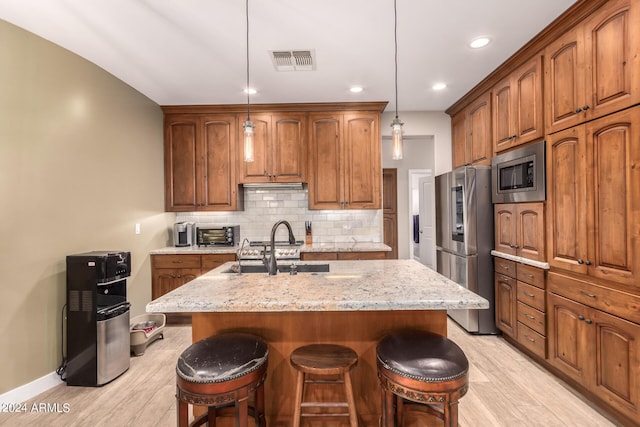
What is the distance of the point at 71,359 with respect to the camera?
2.39 meters

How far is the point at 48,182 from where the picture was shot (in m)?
2.41

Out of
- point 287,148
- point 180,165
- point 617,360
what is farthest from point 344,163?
point 617,360

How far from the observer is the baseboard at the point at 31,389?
2.11 metres

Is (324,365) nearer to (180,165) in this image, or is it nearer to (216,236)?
(216,236)

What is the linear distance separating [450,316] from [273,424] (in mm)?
2781

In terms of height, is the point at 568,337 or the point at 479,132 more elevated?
the point at 479,132

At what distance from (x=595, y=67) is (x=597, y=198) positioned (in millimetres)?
863

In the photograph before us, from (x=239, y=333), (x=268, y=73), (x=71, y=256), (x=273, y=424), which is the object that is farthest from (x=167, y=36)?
(x=273, y=424)

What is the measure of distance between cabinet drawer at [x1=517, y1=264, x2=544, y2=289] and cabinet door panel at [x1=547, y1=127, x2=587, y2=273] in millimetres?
165

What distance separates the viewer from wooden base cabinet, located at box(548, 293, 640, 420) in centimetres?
176

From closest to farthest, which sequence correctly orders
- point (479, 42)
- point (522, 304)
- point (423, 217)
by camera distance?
1. point (479, 42)
2. point (522, 304)
3. point (423, 217)

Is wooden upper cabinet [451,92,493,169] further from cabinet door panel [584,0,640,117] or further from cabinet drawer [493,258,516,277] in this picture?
cabinet door panel [584,0,640,117]

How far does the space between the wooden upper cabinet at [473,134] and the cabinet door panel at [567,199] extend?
0.93m

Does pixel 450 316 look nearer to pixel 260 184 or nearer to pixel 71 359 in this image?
pixel 260 184
